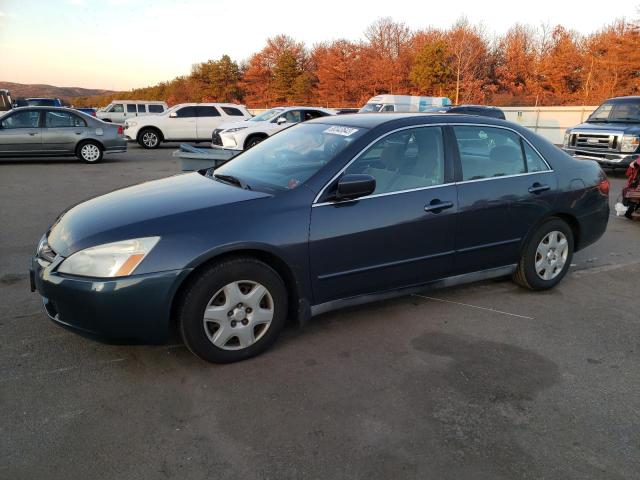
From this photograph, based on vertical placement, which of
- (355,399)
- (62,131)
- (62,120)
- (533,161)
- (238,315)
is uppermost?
(62,120)

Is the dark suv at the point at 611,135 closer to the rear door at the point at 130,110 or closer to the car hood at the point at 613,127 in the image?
the car hood at the point at 613,127

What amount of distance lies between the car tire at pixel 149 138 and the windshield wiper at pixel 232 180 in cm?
1704

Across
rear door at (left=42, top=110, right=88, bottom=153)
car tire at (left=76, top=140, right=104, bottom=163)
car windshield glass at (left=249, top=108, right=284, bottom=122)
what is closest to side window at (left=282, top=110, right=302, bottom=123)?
car windshield glass at (left=249, top=108, right=284, bottom=122)

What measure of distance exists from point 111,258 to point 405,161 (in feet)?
7.19

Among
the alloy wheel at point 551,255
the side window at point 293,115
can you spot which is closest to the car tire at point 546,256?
the alloy wheel at point 551,255

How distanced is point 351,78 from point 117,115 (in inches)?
1342

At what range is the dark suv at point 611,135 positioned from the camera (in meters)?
11.5

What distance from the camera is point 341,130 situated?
13.1ft

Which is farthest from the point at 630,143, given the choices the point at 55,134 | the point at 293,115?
the point at 55,134

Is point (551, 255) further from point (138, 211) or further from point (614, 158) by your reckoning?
point (614, 158)

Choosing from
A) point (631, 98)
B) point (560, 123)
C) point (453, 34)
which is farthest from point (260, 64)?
point (631, 98)

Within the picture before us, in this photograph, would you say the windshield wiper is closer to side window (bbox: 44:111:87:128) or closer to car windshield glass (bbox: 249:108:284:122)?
side window (bbox: 44:111:87:128)

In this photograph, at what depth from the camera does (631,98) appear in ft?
41.2

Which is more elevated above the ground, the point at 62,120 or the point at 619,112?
the point at 619,112
